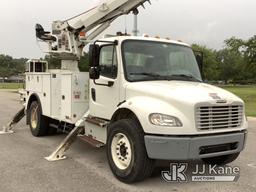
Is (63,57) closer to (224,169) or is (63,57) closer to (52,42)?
(52,42)

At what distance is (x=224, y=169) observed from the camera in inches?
289

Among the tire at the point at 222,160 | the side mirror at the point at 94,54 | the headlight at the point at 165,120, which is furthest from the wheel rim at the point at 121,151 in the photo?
the tire at the point at 222,160

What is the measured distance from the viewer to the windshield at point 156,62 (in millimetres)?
7047

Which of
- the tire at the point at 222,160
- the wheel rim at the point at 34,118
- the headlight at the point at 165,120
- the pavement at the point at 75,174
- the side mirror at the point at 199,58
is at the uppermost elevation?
the side mirror at the point at 199,58

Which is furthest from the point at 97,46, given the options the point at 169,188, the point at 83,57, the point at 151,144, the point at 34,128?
the point at 34,128

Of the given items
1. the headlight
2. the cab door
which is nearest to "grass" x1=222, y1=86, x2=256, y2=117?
the cab door

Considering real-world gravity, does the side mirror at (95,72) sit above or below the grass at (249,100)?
above

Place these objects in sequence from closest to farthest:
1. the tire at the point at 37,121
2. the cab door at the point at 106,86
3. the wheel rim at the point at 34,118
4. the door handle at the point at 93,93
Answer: the cab door at the point at 106,86, the door handle at the point at 93,93, the tire at the point at 37,121, the wheel rim at the point at 34,118

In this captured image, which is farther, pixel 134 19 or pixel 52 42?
pixel 52 42

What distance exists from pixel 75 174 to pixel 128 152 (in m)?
1.11

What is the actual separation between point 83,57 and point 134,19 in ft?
5.89

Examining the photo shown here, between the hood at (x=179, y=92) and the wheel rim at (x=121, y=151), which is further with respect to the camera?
the wheel rim at (x=121, y=151)

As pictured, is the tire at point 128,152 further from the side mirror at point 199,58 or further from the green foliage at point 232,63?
the green foliage at point 232,63

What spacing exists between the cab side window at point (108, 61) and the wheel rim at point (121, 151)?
1.19 m
